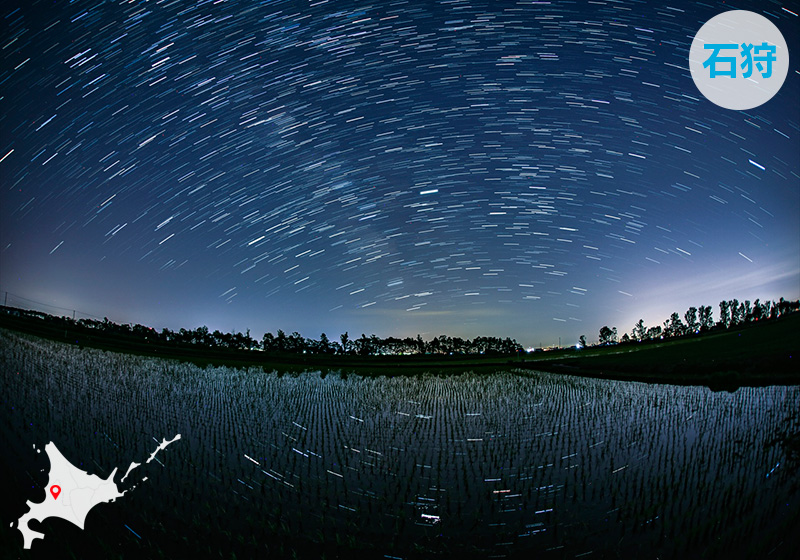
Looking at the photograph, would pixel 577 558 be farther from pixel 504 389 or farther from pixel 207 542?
pixel 504 389

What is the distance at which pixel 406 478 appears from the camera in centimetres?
952

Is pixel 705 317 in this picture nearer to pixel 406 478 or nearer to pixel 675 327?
pixel 675 327

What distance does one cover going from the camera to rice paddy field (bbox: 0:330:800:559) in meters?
6.30

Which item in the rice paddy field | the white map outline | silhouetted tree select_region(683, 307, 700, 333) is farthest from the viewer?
silhouetted tree select_region(683, 307, 700, 333)

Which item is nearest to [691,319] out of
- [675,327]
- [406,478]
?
[675,327]


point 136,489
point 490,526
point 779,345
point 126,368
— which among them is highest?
point 779,345

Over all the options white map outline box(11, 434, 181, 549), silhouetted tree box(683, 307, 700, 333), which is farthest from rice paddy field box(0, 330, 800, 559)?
silhouetted tree box(683, 307, 700, 333)

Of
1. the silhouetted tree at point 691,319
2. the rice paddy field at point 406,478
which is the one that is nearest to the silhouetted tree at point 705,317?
the silhouetted tree at point 691,319

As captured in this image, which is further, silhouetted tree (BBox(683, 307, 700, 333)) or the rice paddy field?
silhouetted tree (BBox(683, 307, 700, 333))

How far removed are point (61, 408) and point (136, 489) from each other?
9.32m

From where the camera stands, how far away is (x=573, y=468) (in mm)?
10273

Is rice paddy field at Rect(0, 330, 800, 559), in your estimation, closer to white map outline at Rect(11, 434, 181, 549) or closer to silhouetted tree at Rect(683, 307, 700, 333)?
white map outline at Rect(11, 434, 181, 549)

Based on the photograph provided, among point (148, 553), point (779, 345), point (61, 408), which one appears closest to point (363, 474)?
A: point (148, 553)

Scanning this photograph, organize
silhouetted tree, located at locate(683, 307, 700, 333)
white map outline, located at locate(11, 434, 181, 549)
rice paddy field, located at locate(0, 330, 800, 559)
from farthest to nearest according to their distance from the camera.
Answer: silhouetted tree, located at locate(683, 307, 700, 333)
rice paddy field, located at locate(0, 330, 800, 559)
white map outline, located at locate(11, 434, 181, 549)
